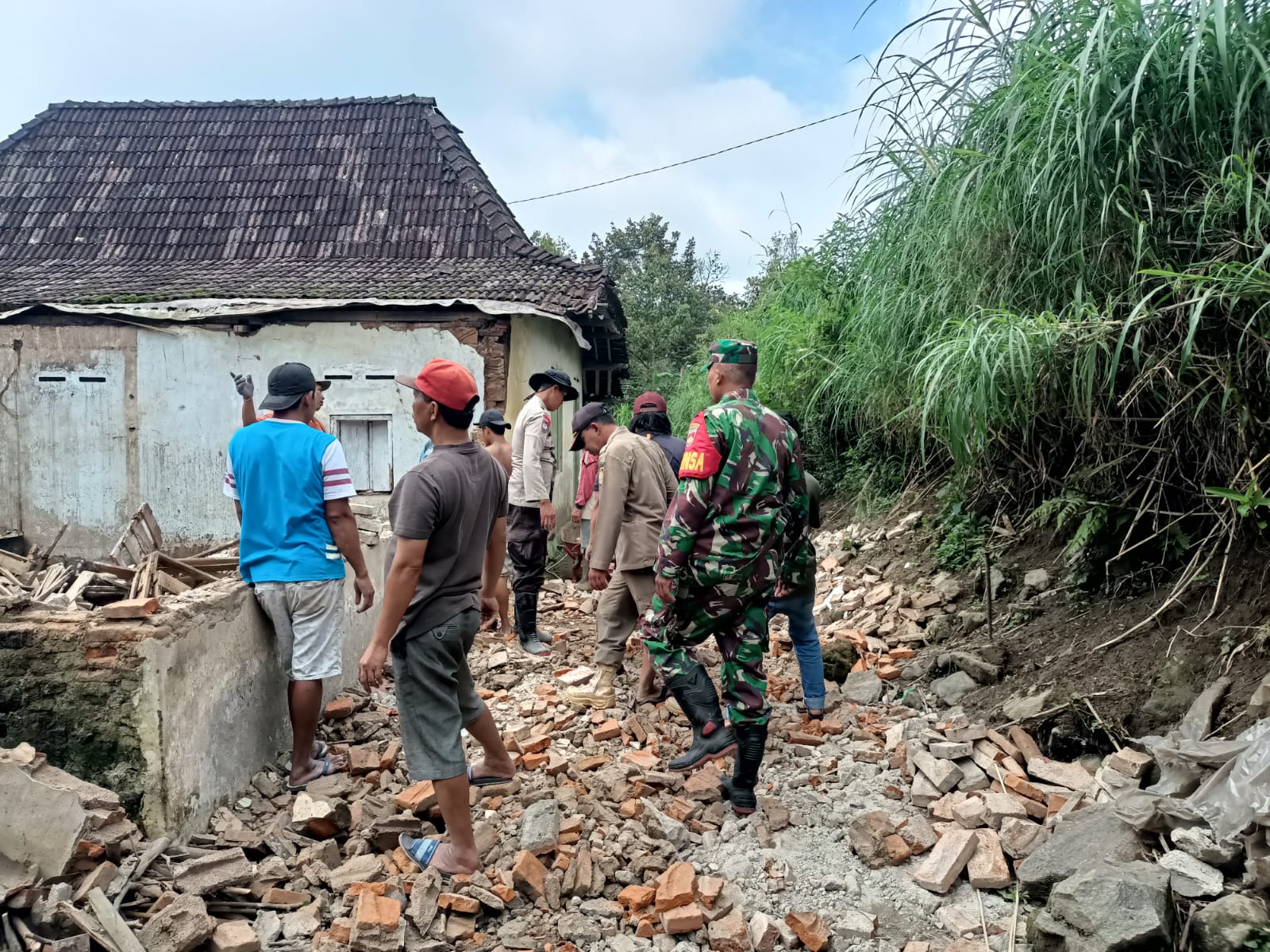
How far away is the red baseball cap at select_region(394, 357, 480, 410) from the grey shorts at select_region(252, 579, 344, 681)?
128cm

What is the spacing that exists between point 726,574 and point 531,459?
301 centimetres

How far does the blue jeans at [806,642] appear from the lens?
4.52 m

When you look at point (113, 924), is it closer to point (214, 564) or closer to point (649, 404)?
point (214, 564)

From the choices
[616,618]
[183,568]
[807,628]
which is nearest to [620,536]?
[616,618]

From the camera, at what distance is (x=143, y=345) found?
990 cm

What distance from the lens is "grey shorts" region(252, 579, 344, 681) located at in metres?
3.80

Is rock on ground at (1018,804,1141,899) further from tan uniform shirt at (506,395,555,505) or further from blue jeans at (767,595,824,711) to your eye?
tan uniform shirt at (506,395,555,505)

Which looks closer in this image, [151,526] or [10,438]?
[151,526]

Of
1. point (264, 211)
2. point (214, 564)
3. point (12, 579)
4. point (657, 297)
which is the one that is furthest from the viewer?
point (657, 297)

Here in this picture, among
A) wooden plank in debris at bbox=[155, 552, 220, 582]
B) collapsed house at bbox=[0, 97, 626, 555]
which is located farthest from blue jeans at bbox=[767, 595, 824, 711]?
collapsed house at bbox=[0, 97, 626, 555]

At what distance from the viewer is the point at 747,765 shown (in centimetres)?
355

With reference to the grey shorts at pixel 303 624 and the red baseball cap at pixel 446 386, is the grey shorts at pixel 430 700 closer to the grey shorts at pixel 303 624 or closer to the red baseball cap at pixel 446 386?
the red baseball cap at pixel 446 386

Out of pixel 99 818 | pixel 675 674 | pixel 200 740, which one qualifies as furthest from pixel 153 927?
pixel 675 674

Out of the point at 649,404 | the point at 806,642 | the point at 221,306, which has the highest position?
the point at 221,306
